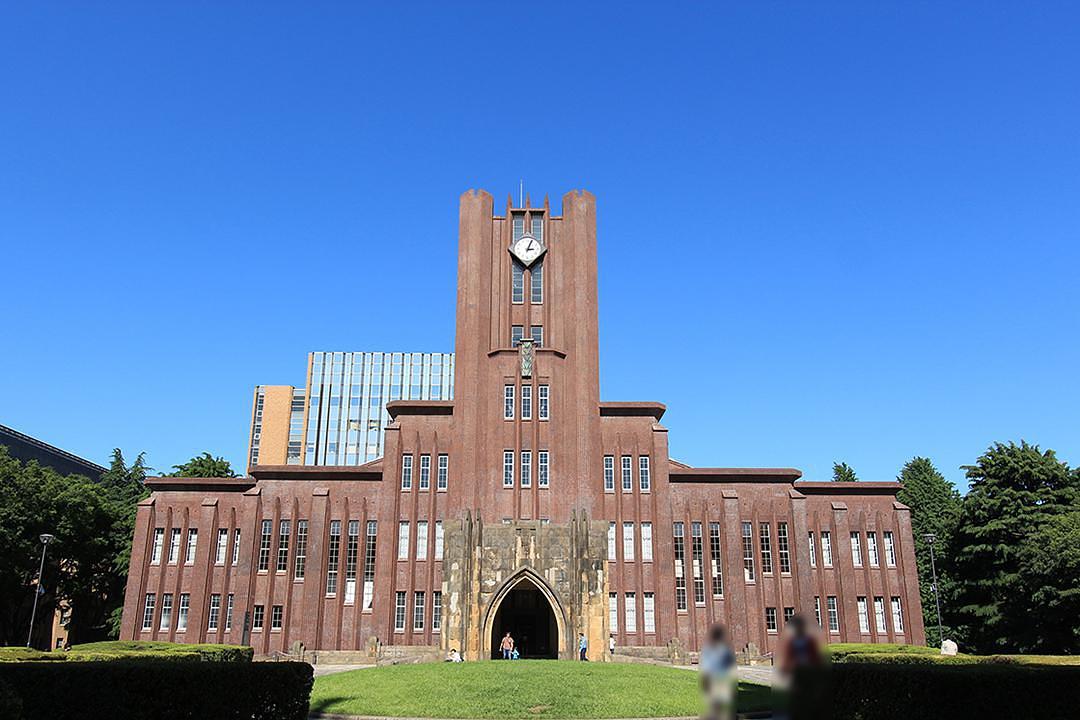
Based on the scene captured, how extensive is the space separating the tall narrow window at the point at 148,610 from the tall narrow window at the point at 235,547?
4.56 metres

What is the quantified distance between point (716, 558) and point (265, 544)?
84.9ft

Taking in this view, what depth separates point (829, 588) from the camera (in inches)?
1930

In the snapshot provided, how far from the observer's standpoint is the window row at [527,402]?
4941 cm

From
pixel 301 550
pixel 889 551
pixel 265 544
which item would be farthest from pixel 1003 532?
pixel 265 544

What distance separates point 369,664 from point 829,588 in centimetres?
2606

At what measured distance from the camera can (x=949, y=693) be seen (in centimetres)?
1605

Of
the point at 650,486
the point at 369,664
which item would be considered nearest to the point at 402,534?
the point at 369,664

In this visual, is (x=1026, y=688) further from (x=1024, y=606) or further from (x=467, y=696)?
(x=1024, y=606)

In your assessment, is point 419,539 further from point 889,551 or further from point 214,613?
point 889,551

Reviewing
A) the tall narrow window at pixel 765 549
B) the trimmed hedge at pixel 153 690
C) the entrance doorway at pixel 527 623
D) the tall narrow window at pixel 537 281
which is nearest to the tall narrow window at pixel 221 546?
the entrance doorway at pixel 527 623

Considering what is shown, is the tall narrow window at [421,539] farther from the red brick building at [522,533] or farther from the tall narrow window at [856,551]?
the tall narrow window at [856,551]

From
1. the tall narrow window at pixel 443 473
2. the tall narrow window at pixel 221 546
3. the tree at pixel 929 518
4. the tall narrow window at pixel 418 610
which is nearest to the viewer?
the tall narrow window at pixel 418 610

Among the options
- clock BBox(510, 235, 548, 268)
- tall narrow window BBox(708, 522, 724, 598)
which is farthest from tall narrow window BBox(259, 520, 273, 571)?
tall narrow window BBox(708, 522, 724, 598)

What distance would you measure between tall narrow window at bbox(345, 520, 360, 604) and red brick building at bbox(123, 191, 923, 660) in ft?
0.28
